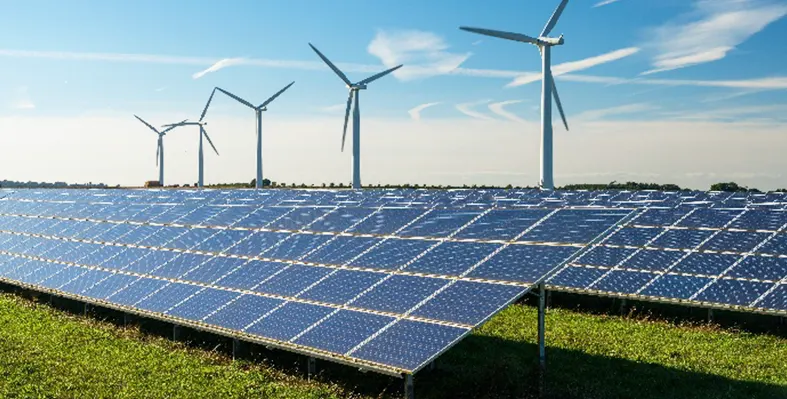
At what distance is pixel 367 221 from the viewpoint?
22.2 meters

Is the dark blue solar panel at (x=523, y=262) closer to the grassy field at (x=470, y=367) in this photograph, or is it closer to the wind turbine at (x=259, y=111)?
the grassy field at (x=470, y=367)

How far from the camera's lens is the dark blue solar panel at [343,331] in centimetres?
1573

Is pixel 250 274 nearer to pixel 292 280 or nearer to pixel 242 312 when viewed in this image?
pixel 292 280

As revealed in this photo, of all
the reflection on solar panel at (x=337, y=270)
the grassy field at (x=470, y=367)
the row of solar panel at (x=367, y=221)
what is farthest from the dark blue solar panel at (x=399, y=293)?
the row of solar panel at (x=367, y=221)

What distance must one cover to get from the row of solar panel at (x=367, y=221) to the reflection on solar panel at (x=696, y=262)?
602 cm

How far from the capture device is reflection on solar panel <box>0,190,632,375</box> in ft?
51.2

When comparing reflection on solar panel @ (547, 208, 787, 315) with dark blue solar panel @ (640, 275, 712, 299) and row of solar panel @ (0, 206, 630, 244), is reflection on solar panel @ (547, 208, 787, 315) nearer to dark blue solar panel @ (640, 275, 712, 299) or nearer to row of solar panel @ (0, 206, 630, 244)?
dark blue solar panel @ (640, 275, 712, 299)

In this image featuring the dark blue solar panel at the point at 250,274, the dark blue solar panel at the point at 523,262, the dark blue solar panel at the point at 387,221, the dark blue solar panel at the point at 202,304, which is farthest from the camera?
the dark blue solar panel at the point at 387,221

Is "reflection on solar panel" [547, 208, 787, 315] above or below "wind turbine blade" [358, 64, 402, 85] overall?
below

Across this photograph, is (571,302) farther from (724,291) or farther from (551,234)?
(551,234)

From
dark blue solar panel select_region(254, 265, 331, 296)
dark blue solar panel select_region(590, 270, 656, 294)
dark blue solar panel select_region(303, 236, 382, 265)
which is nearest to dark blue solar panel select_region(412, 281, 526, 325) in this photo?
dark blue solar panel select_region(303, 236, 382, 265)

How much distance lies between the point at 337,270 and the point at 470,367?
4470 mm

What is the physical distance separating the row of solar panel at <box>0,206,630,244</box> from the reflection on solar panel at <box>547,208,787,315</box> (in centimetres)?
602

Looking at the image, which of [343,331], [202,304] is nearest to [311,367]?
[343,331]
